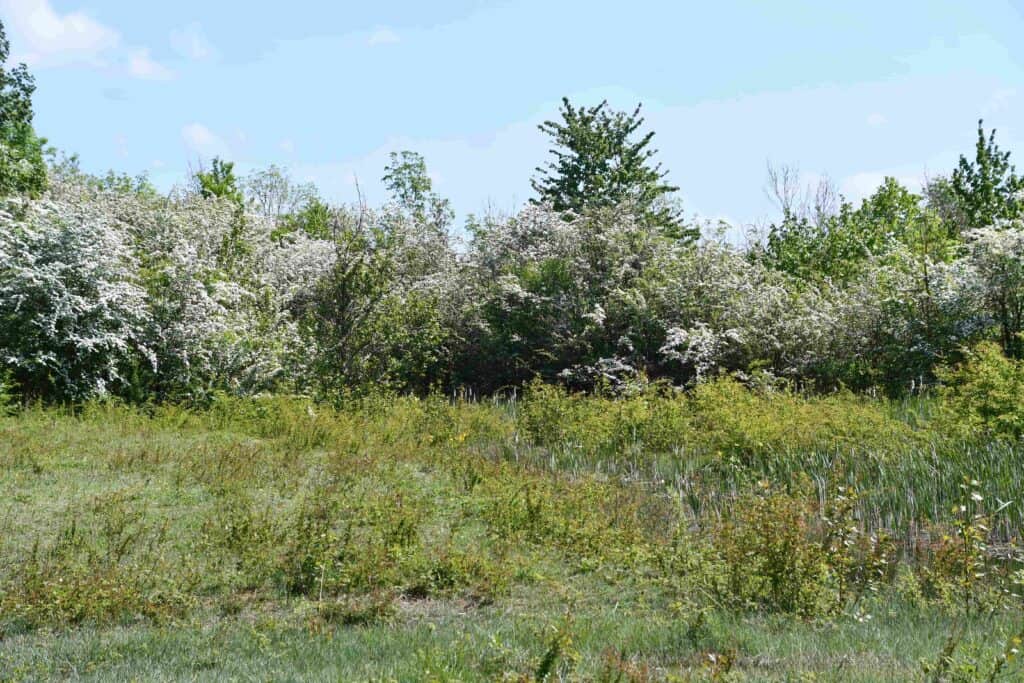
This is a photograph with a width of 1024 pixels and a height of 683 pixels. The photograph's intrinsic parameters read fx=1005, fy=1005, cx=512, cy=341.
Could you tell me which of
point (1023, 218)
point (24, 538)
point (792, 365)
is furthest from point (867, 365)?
point (24, 538)

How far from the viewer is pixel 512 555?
8523mm

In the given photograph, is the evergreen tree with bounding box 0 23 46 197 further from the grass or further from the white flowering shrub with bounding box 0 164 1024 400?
the grass

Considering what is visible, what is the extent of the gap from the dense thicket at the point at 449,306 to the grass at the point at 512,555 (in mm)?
3410

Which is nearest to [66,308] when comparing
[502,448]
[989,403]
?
[502,448]

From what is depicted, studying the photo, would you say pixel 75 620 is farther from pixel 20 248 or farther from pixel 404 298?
pixel 404 298

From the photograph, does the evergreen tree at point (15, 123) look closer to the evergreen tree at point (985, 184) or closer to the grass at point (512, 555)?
the grass at point (512, 555)

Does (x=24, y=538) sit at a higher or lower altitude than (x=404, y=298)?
lower

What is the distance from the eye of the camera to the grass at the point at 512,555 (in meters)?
6.01

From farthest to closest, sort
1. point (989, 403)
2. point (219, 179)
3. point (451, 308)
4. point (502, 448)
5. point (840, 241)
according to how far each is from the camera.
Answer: point (219, 179), point (840, 241), point (451, 308), point (502, 448), point (989, 403)

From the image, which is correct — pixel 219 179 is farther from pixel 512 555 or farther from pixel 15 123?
pixel 512 555

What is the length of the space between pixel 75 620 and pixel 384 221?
1897cm

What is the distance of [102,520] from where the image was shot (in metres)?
9.18

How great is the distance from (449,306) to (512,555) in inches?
523

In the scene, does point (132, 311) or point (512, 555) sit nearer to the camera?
point (512, 555)
